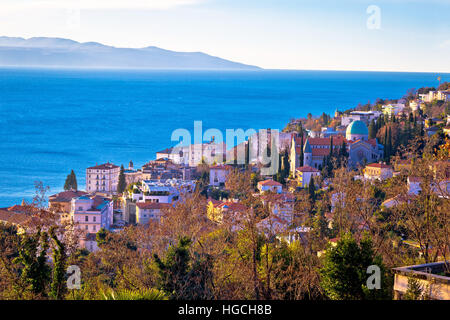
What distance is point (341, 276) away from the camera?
5.46m

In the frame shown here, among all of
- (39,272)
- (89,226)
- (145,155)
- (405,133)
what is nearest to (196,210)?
(39,272)

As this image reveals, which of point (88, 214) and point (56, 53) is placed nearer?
point (88, 214)

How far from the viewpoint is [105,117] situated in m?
58.4

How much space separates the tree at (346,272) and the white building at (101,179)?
19.9m

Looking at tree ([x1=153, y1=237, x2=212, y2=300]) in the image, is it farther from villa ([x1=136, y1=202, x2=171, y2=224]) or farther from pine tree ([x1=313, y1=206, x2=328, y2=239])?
villa ([x1=136, y1=202, x2=171, y2=224])

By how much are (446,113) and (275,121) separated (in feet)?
91.0

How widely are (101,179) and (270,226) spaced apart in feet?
63.2

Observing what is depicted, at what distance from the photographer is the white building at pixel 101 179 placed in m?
25.0

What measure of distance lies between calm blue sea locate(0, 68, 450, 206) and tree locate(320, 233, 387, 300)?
810 inches

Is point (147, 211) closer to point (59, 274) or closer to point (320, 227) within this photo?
point (320, 227)

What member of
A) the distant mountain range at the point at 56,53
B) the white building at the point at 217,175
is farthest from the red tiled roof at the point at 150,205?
the distant mountain range at the point at 56,53

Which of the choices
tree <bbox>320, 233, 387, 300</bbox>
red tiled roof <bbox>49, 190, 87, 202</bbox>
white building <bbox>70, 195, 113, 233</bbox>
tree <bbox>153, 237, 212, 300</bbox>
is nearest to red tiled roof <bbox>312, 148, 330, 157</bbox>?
red tiled roof <bbox>49, 190, 87, 202</bbox>

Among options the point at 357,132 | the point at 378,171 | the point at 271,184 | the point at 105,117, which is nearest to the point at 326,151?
the point at 357,132
